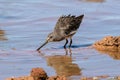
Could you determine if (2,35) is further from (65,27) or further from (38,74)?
(38,74)

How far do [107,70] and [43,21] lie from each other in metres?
5.25

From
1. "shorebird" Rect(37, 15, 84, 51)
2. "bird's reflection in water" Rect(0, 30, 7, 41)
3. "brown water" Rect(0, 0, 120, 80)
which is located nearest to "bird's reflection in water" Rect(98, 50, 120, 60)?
"brown water" Rect(0, 0, 120, 80)

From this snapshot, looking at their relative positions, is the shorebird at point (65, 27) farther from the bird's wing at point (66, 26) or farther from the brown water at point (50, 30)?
the brown water at point (50, 30)

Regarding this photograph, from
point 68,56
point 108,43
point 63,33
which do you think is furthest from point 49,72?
point 63,33

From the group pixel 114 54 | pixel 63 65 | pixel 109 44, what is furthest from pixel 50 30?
pixel 63 65

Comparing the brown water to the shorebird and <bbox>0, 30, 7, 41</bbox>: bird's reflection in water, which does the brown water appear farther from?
the shorebird

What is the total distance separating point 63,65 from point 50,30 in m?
3.42

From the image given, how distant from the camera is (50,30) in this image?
520 inches

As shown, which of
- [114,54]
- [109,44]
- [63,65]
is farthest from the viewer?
[109,44]

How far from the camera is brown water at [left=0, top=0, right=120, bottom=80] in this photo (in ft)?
31.1

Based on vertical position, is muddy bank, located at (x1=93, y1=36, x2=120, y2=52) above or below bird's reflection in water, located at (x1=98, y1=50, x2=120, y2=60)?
above

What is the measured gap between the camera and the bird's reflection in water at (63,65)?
9172 millimetres

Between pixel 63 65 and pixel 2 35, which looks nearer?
pixel 63 65

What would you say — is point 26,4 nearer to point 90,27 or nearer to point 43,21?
point 43,21
